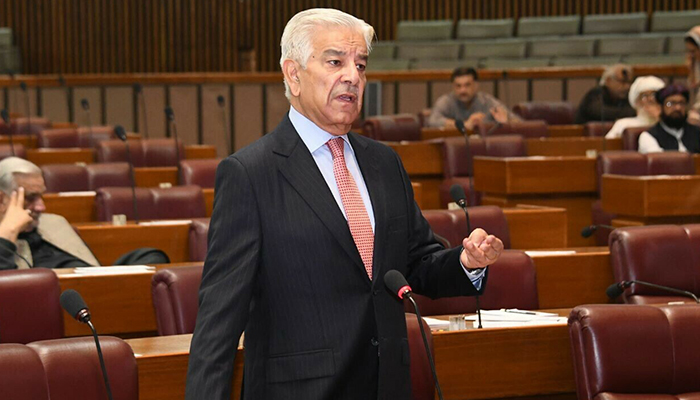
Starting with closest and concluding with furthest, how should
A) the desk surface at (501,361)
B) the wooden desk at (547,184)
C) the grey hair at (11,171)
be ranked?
the desk surface at (501,361)
the grey hair at (11,171)
the wooden desk at (547,184)

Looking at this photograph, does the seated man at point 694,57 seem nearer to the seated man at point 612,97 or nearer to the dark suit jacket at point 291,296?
the seated man at point 612,97

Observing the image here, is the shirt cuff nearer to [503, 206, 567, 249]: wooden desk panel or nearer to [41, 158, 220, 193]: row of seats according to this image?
[503, 206, 567, 249]: wooden desk panel

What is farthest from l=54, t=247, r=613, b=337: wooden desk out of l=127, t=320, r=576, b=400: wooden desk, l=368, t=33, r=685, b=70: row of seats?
l=368, t=33, r=685, b=70: row of seats

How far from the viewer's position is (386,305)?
189 centimetres

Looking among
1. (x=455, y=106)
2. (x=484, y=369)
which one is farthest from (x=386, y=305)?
(x=455, y=106)

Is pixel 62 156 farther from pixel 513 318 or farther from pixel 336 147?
pixel 336 147

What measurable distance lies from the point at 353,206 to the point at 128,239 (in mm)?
3220

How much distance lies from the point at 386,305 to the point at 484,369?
128cm

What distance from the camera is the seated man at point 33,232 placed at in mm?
4195

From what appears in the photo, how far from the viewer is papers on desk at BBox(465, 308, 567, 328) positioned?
3184 millimetres

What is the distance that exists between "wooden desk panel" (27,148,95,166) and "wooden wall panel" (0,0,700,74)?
256 inches

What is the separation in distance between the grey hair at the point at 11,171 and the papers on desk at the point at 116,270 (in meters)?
0.48

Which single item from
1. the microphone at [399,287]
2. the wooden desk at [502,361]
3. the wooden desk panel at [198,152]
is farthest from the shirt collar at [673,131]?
the microphone at [399,287]

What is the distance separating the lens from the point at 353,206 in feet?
6.32
